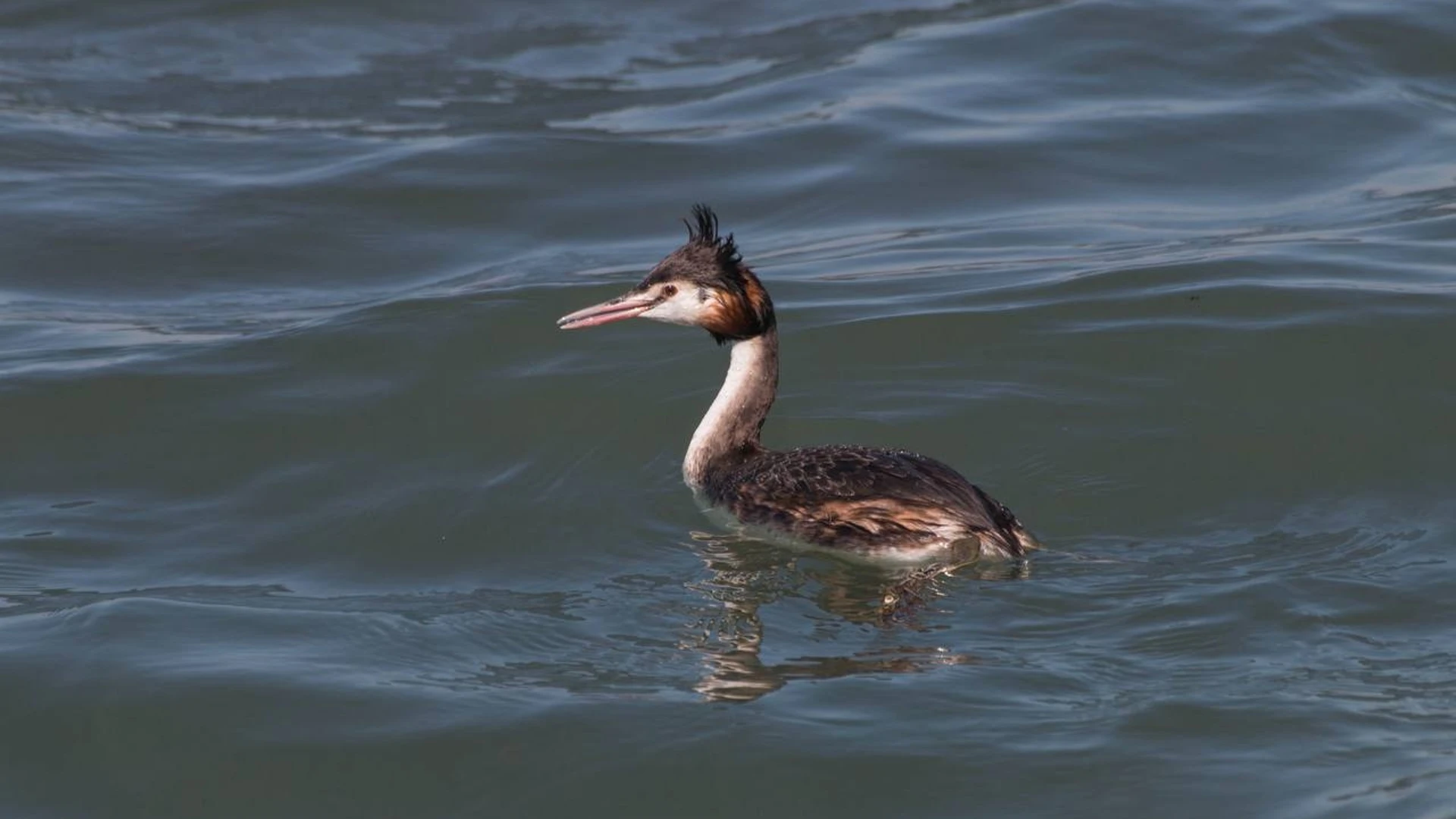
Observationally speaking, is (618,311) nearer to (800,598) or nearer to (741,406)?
(741,406)

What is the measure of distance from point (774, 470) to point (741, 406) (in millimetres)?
749

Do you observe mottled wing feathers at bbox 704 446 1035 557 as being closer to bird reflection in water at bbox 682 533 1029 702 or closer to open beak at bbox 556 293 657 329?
bird reflection in water at bbox 682 533 1029 702

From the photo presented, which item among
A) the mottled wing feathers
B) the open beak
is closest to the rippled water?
the mottled wing feathers

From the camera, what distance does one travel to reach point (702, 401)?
9969 millimetres

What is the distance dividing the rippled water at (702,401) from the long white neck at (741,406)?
0.75 feet

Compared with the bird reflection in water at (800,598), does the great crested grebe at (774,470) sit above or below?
above

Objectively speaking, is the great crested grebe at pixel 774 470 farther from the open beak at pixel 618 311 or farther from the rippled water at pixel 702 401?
the rippled water at pixel 702 401

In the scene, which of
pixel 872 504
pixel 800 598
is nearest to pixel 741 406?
pixel 872 504

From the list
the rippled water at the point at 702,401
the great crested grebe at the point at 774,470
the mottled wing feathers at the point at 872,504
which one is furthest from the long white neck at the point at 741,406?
the mottled wing feathers at the point at 872,504

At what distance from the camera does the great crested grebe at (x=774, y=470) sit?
7.70m

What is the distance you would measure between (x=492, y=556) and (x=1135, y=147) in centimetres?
717

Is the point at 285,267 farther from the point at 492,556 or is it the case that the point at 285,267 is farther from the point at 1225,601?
the point at 1225,601

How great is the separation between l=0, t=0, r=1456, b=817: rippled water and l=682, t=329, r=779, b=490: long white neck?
23 centimetres

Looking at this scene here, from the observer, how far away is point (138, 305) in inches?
465
